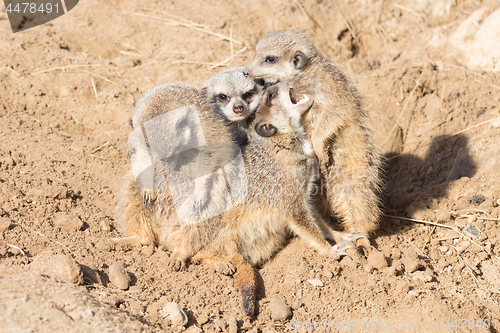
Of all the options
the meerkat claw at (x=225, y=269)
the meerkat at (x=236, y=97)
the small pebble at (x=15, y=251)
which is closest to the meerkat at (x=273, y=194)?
the meerkat claw at (x=225, y=269)

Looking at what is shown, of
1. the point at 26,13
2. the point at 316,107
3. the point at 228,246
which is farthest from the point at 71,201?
the point at 26,13

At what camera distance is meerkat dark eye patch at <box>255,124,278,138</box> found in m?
3.71

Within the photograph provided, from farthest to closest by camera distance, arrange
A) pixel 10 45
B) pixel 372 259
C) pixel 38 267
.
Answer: pixel 10 45, pixel 372 259, pixel 38 267

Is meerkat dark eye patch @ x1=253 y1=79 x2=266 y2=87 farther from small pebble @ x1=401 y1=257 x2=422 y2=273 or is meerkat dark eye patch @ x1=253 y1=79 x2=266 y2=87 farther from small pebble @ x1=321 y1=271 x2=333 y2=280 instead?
small pebble @ x1=401 y1=257 x2=422 y2=273

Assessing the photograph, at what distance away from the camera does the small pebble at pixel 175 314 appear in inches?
102

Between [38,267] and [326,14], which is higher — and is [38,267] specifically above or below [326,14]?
below

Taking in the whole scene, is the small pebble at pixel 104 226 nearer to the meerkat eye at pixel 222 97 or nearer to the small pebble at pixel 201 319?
the small pebble at pixel 201 319

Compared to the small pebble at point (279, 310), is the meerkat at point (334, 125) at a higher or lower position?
higher

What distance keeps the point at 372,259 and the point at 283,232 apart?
31.1 inches

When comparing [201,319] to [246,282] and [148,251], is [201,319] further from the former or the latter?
[148,251]

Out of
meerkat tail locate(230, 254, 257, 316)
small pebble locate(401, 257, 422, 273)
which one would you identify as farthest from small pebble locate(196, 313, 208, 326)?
small pebble locate(401, 257, 422, 273)

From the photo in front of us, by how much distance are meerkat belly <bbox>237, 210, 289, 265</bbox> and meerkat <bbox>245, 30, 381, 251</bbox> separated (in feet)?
2.17

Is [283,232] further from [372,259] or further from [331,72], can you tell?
[331,72]

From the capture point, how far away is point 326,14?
657 centimetres
